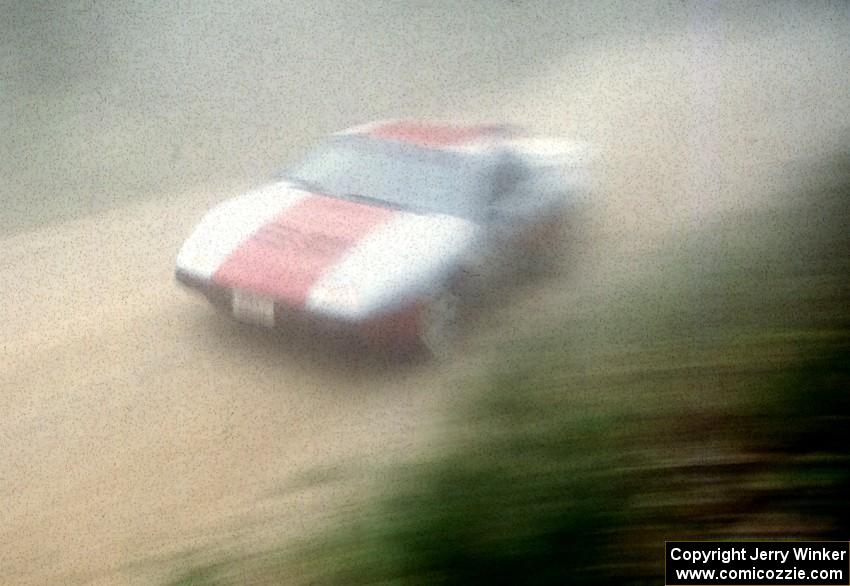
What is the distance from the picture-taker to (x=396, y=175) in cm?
438

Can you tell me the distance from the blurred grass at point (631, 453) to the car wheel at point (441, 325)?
0.45 meters

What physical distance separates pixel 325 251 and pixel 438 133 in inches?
34.5

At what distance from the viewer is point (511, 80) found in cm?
479

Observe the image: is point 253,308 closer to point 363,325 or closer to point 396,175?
point 363,325

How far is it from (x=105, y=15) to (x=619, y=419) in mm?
3107

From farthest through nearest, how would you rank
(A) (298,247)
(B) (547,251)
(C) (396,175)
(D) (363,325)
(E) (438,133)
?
(E) (438,133) → (C) (396,175) → (B) (547,251) → (A) (298,247) → (D) (363,325)

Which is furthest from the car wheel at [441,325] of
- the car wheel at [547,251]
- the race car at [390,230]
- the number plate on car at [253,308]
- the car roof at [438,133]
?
the car roof at [438,133]

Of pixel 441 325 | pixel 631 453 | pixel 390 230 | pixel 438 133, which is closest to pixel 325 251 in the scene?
pixel 390 230

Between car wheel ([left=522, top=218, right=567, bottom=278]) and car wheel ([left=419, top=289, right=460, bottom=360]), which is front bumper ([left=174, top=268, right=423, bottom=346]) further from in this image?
car wheel ([left=522, top=218, right=567, bottom=278])

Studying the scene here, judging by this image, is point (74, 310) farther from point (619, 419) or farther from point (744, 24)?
point (744, 24)

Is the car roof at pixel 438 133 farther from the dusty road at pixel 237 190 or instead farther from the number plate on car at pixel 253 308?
the number plate on car at pixel 253 308

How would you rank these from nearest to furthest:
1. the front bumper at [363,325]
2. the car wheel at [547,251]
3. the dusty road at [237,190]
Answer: the dusty road at [237,190]
the front bumper at [363,325]
the car wheel at [547,251]

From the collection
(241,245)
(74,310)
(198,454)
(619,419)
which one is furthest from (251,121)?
(619,419)

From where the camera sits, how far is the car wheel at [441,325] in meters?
4.02
